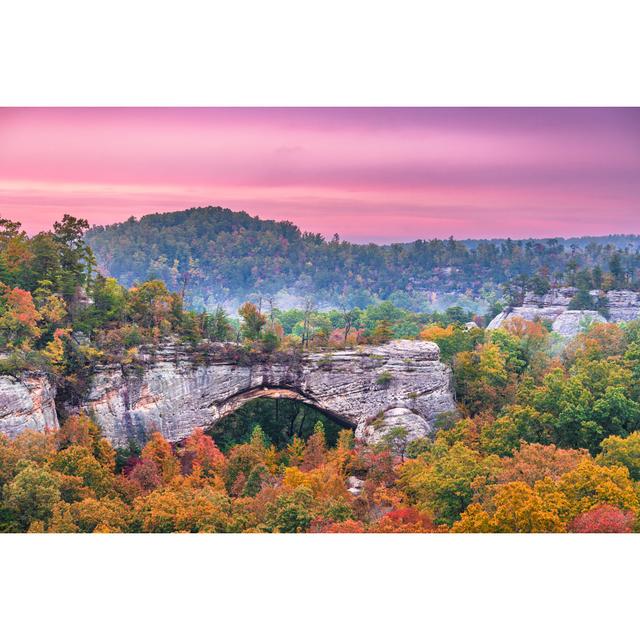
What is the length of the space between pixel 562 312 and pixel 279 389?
14.6 feet

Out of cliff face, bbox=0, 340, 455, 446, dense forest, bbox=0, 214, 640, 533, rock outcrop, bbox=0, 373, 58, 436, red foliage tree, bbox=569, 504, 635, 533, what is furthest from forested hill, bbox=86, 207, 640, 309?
red foliage tree, bbox=569, 504, 635, 533

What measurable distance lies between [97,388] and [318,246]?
12.3ft

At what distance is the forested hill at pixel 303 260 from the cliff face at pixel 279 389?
35.9 inches

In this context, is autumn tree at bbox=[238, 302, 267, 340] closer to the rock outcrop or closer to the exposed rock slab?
the exposed rock slab

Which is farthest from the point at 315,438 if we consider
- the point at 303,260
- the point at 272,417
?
the point at 303,260

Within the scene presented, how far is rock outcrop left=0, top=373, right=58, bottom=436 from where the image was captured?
1194 cm

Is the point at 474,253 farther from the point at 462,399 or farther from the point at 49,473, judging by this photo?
the point at 49,473

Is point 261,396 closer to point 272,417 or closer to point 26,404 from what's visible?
point 272,417

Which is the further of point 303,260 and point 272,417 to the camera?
point 272,417

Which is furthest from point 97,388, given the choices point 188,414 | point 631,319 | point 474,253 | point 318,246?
point 631,319

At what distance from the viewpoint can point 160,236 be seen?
493 inches

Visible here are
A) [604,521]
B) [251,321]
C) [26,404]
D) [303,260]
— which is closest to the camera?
[604,521]

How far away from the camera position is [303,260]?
12.8 metres

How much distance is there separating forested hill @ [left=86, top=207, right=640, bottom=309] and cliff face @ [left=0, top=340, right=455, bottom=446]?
0.91m
